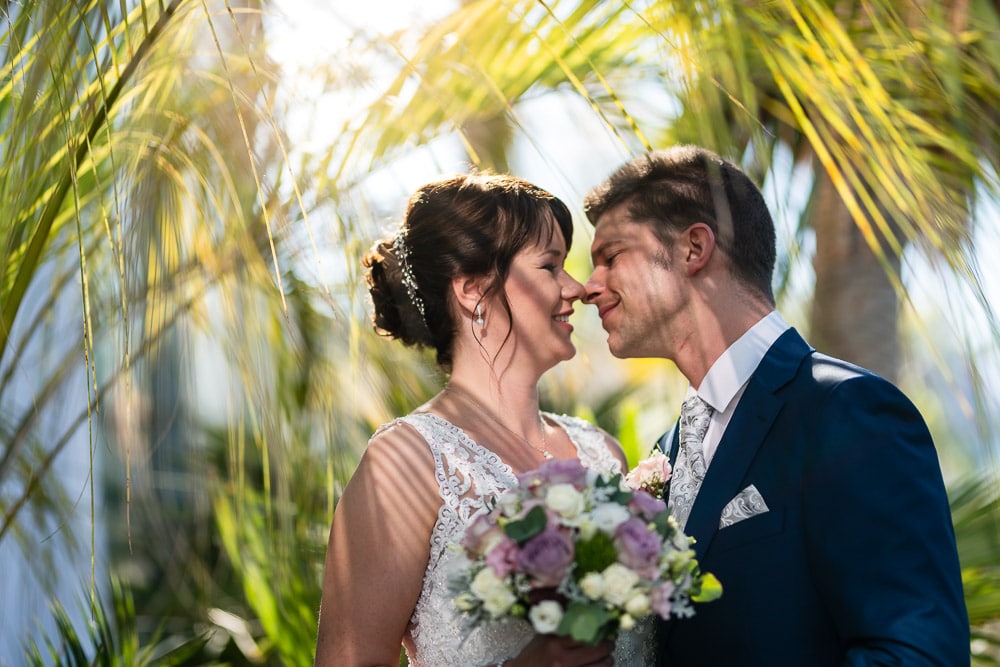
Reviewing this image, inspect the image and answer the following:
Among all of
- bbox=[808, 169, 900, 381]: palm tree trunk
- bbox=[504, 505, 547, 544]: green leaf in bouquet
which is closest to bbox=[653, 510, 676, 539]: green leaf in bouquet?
bbox=[504, 505, 547, 544]: green leaf in bouquet

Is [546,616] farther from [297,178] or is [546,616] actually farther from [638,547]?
[297,178]

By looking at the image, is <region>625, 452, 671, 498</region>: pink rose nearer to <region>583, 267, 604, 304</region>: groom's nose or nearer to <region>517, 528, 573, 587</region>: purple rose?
<region>583, 267, 604, 304</region>: groom's nose

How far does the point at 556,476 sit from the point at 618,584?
25 cm

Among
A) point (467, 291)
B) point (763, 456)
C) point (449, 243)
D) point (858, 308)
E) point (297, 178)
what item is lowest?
point (858, 308)

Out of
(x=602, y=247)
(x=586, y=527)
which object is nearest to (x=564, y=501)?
(x=586, y=527)

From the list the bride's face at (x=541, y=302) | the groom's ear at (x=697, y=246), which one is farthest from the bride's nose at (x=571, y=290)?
the groom's ear at (x=697, y=246)

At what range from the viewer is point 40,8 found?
5.53 ft

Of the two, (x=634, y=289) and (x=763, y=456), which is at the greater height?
(x=634, y=289)

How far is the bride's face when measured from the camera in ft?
8.67

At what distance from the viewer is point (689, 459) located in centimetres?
226

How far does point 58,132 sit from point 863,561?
158cm

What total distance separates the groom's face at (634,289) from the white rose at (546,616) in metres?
0.88

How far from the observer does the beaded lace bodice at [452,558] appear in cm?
227

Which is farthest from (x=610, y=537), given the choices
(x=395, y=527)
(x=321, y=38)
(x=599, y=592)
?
(x=321, y=38)
